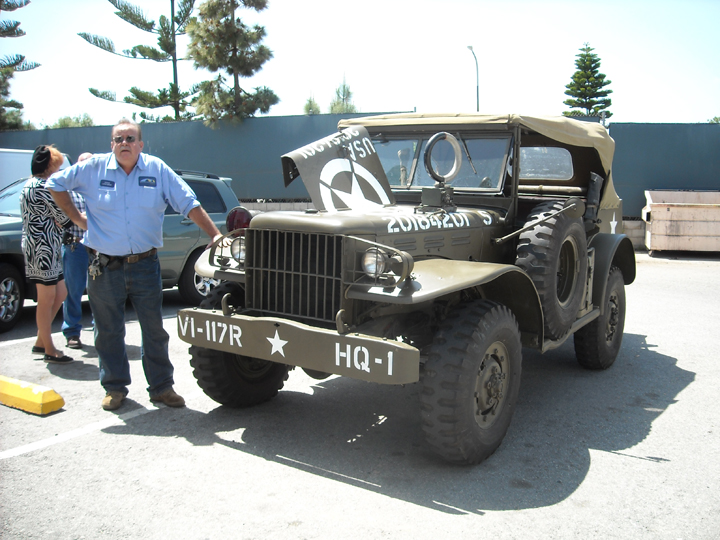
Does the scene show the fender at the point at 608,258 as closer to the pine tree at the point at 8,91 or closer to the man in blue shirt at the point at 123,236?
the man in blue shirt at the point at 123,236

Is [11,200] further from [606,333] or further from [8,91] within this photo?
[8,91]

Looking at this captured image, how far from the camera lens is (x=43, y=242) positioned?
5680 millimetres

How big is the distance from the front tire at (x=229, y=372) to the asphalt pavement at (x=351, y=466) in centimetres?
14

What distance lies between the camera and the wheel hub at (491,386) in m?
3.71

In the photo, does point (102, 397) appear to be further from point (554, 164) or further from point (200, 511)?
point (554, 164)

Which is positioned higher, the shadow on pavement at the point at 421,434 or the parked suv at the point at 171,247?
the parked suv at the point at 171,247

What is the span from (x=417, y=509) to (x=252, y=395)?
175cm

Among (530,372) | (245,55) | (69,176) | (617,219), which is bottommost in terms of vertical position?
(530,372)

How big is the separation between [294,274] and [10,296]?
15.4 ft

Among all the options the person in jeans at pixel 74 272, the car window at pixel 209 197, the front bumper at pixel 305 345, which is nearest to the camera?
the front bumper at pixel 305 345

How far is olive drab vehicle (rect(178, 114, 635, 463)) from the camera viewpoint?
3447 millimetres

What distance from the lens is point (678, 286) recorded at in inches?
418

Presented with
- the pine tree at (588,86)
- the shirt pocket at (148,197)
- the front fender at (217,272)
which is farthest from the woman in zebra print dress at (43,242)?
the pine tree at (588,86)

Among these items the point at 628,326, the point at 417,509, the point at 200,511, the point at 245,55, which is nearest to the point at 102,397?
the point at 200,511
